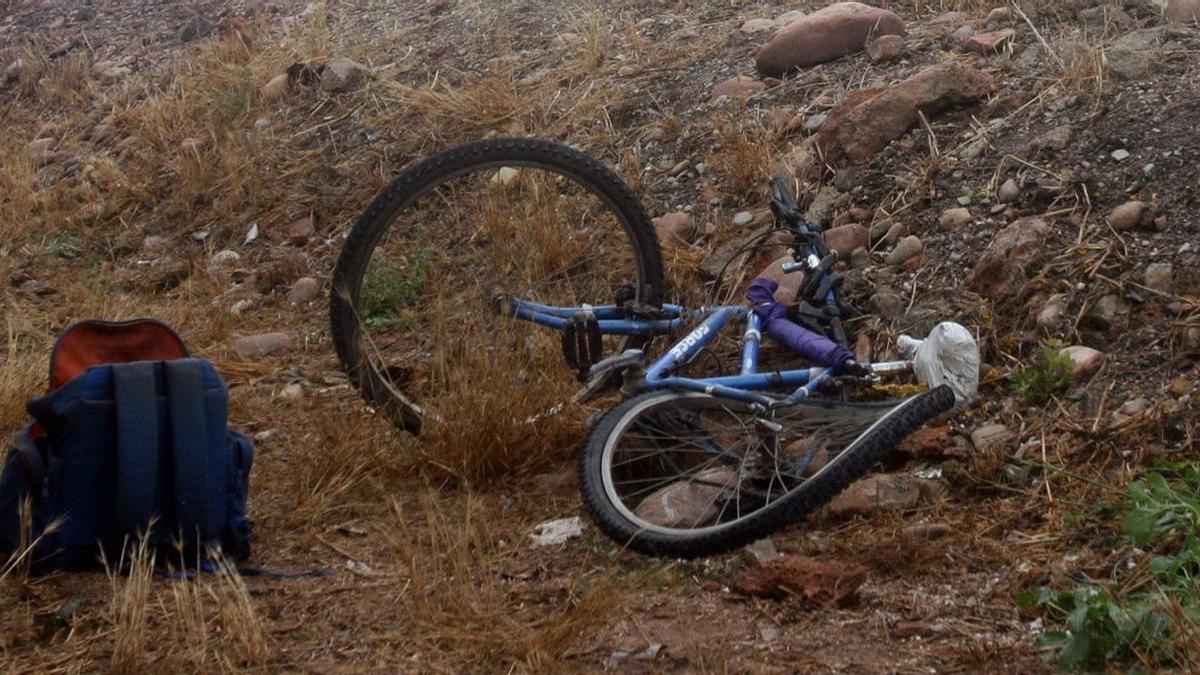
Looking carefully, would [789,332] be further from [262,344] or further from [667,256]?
[262,344]

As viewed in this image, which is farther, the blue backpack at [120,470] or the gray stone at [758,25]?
the gray stone at [758,25]

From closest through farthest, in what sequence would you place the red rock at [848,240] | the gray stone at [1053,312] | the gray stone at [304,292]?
the gray stone at [1053,312] → the red rock at [848,240] → the gray stone at [304,292]

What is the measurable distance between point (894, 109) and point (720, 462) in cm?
187

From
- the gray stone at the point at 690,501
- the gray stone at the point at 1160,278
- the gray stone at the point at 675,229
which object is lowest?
the gray stone at the point at 1160,278

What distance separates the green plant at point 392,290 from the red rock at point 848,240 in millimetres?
1316

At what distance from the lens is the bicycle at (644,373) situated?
135 inches

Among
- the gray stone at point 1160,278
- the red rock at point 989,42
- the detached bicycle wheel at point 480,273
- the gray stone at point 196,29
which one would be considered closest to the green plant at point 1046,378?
the gray stone at point 1160,278

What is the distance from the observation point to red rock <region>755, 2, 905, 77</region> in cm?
573

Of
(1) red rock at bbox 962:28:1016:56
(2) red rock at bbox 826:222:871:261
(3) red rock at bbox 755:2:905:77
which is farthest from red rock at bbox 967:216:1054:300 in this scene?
(3) red rock at bbox 755:2:905:77

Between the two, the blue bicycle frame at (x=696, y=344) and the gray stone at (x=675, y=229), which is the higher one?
the blue bicycle frame at (x=696, y=344)

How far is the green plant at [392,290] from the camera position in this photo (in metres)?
Result: 4.84

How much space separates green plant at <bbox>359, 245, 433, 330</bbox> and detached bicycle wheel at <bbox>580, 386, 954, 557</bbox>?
53.7 inches

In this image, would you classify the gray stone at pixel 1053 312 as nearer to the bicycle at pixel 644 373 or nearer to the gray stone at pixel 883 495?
the bicycle at pixel 644 373

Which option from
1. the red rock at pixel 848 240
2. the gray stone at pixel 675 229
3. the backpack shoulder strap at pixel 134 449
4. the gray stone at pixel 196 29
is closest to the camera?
the backpack shoulder strap at pixel 134 449
